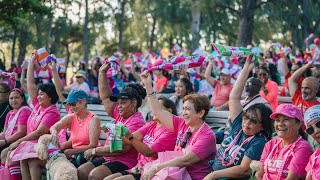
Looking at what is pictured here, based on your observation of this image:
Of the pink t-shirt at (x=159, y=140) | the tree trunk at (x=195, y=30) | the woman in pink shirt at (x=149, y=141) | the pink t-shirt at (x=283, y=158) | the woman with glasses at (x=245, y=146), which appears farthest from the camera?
the tree trunk at (x=195, y=30)

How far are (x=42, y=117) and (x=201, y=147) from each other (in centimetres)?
305

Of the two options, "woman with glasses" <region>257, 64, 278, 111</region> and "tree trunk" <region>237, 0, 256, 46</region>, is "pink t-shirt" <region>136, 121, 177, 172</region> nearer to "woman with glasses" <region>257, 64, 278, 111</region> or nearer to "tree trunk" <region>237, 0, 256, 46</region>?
"woman with glasses" <region>257, 64, 278, 111</region>

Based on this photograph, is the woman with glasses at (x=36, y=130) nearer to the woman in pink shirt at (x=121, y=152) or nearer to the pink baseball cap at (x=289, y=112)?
the woman in pink shirt at (x=121, y=152)

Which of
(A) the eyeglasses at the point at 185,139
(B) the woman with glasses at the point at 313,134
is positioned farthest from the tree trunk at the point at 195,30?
(B) the woman with glasses at the point at 313,134

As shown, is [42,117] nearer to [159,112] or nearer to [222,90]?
[159,112]

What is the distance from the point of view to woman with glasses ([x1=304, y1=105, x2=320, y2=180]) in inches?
175

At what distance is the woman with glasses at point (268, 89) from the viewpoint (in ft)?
28.2

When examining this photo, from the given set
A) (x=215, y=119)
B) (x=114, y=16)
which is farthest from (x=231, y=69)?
(x=114, y=16)

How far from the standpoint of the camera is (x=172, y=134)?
20.5 ft

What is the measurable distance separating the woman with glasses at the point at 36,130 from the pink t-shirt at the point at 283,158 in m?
3.31

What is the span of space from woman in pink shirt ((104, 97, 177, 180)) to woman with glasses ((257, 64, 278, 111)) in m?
2.53

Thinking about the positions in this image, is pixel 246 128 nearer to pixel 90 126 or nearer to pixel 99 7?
pixel 90 126

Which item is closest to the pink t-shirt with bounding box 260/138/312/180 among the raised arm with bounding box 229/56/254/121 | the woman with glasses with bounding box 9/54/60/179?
the raised arm with bounding box 229/56/254/121

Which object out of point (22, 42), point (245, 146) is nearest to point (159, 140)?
point (245, 146)
